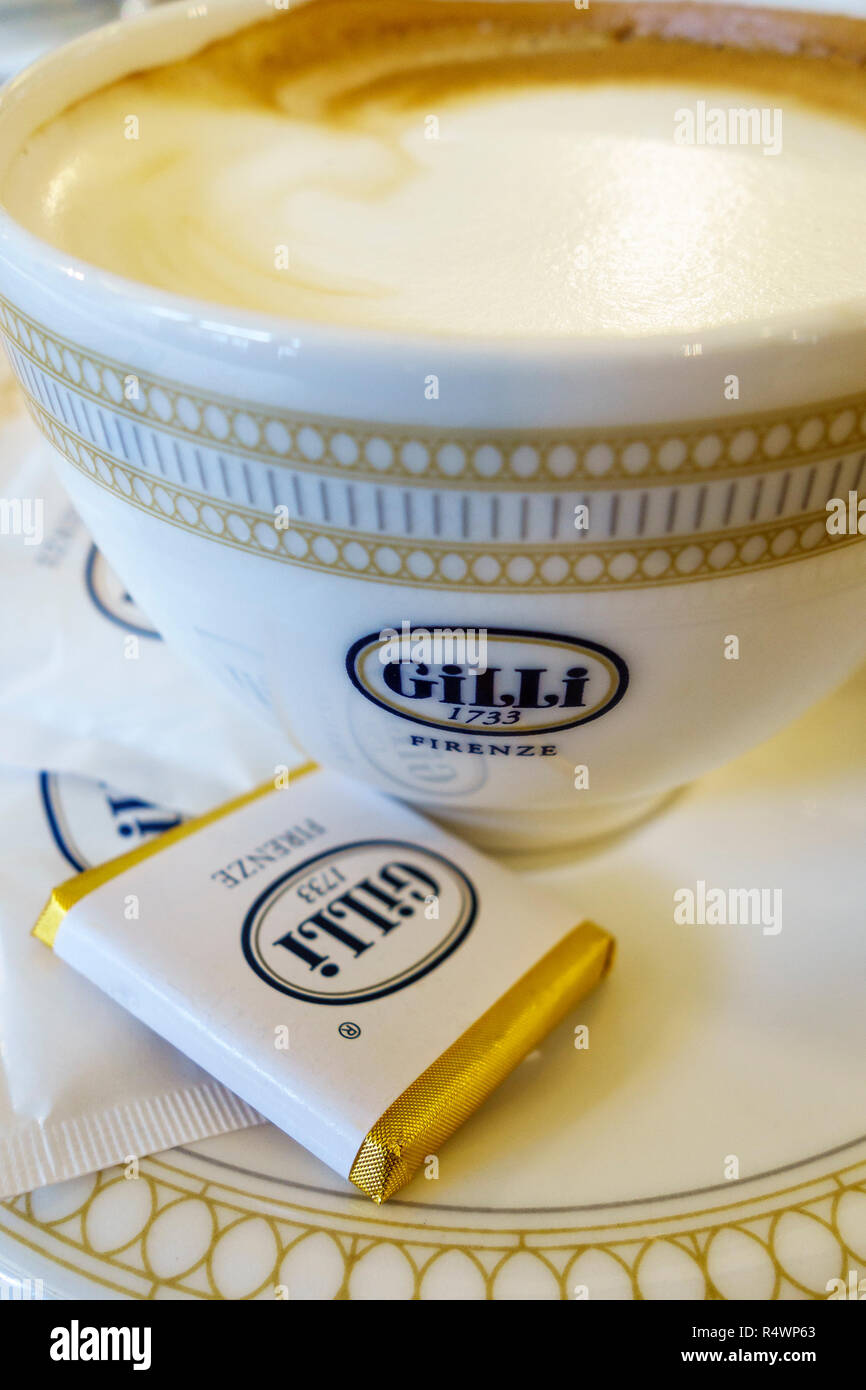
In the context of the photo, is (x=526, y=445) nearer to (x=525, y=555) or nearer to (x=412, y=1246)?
(x=525, y=555)

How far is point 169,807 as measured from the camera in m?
A: 0.58

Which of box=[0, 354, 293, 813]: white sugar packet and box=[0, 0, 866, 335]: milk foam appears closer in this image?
box=[0, 0, 866, 335]: milk foam

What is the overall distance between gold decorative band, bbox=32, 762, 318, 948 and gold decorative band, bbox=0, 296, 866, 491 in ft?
0.77

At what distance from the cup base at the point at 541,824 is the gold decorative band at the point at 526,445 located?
9.0 inches

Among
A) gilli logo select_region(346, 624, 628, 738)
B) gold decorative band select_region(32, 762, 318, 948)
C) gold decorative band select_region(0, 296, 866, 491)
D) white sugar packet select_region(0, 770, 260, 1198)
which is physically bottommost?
white sugar packet select_region(0, 770, 260, 1198)

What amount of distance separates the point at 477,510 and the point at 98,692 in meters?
0.39

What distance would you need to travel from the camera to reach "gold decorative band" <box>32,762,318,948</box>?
1.58 feet

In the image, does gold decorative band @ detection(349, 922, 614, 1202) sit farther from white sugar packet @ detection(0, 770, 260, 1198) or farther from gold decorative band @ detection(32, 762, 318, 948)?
gold decorative band @ detection(32, 762, 318, 948)

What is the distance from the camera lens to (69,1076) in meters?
0.44

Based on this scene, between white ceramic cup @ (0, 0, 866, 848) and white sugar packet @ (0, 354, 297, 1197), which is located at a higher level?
white ceramic cup @ (0, 0, 866, 848)

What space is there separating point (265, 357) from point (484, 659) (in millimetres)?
128

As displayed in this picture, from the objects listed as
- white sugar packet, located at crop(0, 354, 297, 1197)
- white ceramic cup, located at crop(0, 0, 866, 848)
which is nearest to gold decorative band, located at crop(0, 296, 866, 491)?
white ceramic cup, located at crop(0, 0, 866, 848)

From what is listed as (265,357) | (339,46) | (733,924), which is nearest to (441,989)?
(733,924)
